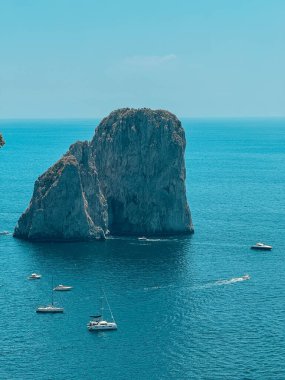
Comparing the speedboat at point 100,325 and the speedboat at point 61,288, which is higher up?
the speedboat at point 61,288

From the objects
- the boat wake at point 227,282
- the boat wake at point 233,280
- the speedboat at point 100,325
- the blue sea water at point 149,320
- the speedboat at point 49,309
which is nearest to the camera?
the blue sea water at point 149,320

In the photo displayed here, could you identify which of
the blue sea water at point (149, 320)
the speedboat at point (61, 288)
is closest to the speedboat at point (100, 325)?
the blue sea water at point (149, 320)

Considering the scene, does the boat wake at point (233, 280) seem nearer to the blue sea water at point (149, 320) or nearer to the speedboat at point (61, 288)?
the blue sea water at point (149, 320)

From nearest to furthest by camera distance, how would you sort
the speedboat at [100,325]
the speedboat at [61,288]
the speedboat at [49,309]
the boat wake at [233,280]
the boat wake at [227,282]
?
the speedboat at [100,325] < the speedboat at [49,309] < the speedboat at [61,288] < the boat wake at [227,282] < the boat wake at [233,280]

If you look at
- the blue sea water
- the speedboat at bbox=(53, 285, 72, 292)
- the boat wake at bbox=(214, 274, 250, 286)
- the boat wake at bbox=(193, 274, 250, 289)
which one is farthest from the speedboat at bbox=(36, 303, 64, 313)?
the boat wake at bbox=(214, 274, 250, 286)

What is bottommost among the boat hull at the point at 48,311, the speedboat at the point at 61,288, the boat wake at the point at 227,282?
the boat hull at the point at 48,311

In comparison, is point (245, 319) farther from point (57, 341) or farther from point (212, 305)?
point (57, 341)

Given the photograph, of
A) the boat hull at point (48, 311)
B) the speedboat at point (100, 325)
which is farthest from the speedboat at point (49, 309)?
the speedboat at point (100, 325)

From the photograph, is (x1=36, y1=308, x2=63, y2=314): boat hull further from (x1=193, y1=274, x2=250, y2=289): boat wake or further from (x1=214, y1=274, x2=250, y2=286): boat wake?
(x1=214, y1=274, x2=250, y2=286): boat wake

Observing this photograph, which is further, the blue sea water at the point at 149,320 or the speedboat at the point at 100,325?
the speedboat at the point at 100,325

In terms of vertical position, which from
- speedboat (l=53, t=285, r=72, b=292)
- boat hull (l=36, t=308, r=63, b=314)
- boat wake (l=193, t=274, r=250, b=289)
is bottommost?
boat hull (l=36, t=308, r=63, b=314)

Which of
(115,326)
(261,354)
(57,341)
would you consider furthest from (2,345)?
(261,354)
